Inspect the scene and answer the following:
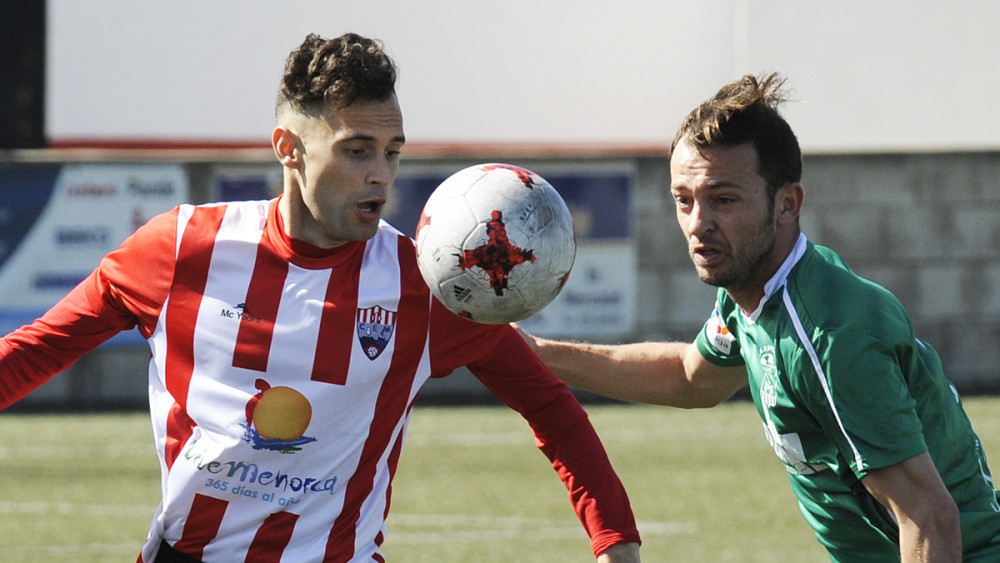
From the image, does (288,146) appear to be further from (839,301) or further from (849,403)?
(849,403)

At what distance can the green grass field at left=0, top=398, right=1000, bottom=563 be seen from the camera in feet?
25.8

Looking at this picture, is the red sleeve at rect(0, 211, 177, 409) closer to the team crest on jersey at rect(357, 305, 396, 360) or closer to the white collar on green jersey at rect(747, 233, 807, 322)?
the team crest on jersey at rect(357, 305, 396, 360)

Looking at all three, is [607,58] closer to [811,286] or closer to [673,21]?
[673,21]

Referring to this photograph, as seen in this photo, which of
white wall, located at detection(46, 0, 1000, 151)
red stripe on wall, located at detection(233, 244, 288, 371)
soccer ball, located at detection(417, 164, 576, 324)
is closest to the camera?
soccer ball, located at detection(417, 164, 576, 324)

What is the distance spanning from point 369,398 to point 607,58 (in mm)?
11502

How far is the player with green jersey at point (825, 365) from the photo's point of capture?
3.66 meters

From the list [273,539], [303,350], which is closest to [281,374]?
[303,350]

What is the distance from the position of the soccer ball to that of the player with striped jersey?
200mm

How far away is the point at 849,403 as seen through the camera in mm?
3682

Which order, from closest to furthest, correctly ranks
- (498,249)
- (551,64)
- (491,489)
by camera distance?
(498,249) < (491,489) < (551,64)

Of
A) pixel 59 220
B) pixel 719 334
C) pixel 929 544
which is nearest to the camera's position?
pixel 929 544

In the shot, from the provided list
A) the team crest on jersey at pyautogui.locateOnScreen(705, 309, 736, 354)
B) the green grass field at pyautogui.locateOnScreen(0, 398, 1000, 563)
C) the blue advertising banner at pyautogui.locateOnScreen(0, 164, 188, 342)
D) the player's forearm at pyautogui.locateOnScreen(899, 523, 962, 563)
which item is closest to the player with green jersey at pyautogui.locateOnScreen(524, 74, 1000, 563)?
the player's forearm at pyautogui.locateOnScreen(899, 523, 962, 563)

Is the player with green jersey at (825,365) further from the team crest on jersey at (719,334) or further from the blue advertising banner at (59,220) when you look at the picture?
the blue advertising banner at (59,220)

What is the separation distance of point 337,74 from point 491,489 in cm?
582
